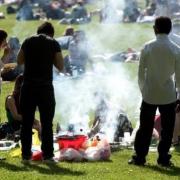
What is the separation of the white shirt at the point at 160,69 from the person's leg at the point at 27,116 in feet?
4.70

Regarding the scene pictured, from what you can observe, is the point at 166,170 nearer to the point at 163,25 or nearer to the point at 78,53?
the point at 163,25

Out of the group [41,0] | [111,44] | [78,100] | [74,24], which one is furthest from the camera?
[41,0]

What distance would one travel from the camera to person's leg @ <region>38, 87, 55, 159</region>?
8391 mm

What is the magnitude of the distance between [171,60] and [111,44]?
16867 millimetres

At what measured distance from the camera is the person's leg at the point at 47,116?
839 centimetres

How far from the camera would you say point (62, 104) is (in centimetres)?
1347

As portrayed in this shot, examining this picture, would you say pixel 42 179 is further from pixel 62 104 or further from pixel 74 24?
pixel 74 24

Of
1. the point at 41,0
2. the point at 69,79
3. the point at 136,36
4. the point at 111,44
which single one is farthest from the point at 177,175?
the point at 41,0

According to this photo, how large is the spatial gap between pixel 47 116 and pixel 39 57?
760 millimetres

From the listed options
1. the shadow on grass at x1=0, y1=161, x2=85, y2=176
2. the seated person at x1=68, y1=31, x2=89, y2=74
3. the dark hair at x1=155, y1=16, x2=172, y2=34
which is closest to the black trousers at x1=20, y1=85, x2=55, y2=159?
the shadow on grass at x1=0, y1=161, x2=85, y2=176

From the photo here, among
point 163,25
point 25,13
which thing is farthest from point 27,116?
point 25,13

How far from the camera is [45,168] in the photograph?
8148 millimetres

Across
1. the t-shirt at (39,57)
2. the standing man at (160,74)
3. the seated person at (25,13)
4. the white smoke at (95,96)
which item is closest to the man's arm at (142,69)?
the standing man at (160,74)

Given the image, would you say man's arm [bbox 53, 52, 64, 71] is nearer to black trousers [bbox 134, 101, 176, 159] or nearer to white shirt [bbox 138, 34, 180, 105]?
white shirt [bbox 138, 34, 180, 105]
